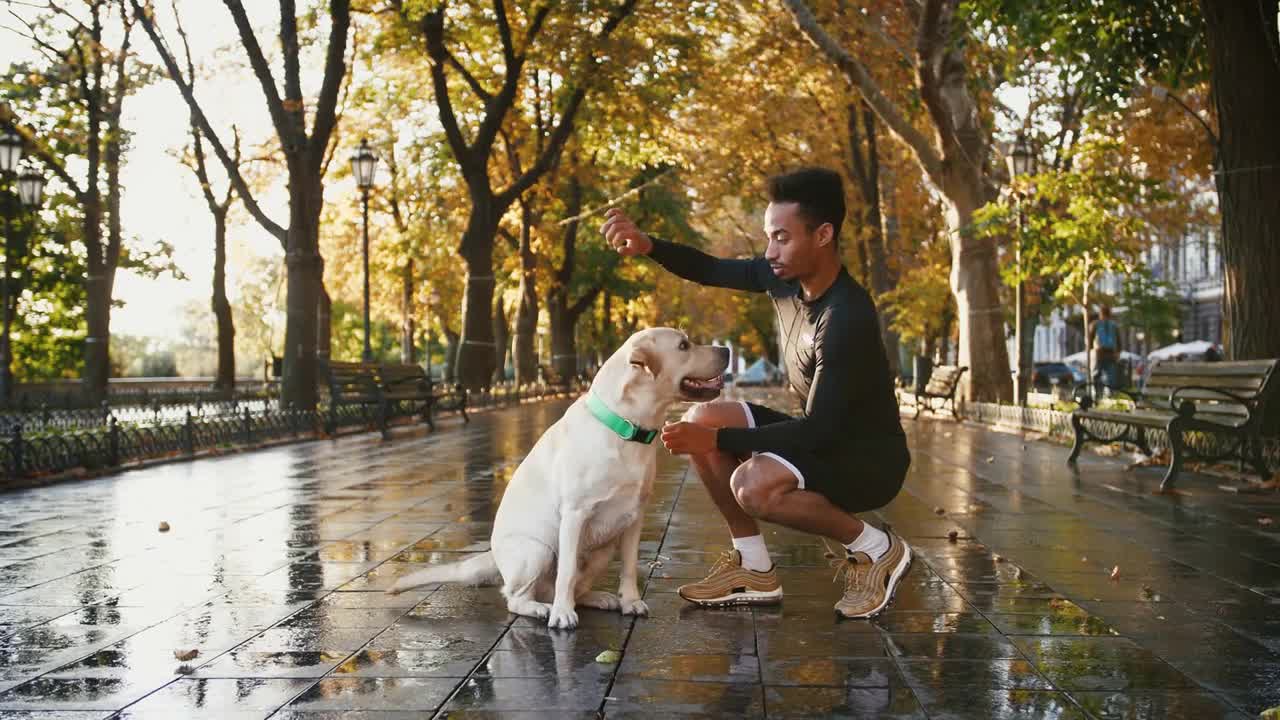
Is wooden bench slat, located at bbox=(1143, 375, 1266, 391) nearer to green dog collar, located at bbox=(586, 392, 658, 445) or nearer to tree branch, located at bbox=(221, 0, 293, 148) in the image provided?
green dog collar, located at bbox=(586, 392, 658, 445)

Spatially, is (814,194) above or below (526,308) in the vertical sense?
below

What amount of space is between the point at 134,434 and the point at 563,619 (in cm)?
1087

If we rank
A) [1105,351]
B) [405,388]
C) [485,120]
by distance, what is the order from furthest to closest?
[1105,351] < [485,120] < [405,388]

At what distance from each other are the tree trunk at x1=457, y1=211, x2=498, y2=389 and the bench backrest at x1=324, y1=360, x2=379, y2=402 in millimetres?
6984

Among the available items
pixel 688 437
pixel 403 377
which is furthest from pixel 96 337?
pixel 688 437

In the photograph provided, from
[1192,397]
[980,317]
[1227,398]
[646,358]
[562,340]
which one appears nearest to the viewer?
[646,358]

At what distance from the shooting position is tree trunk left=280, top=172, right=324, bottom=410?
2100 centimetres

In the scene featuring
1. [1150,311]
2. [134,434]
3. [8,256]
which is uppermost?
[8,256]

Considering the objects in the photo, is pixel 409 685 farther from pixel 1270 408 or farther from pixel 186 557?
pixel 1270 408

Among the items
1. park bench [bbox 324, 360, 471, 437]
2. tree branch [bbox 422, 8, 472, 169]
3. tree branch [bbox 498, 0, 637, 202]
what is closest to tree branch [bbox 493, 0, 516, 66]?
tree branch [bbox 422, 8, 472, 169]

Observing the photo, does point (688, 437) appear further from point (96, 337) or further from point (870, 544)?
point (96, 337)

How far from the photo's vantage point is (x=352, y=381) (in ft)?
64.1

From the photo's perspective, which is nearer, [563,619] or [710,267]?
[563,619]

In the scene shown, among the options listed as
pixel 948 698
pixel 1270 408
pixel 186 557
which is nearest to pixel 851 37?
pixel 1270 408
